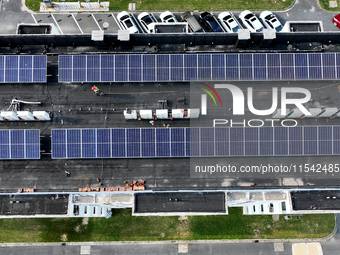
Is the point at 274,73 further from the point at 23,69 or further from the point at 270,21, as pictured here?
the point at 23,69

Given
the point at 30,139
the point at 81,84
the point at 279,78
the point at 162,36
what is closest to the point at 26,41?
the point at 81,84

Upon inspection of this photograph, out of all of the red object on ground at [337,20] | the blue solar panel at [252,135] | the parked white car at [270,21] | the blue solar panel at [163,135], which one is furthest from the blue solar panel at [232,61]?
the red object on ground at [337,20]

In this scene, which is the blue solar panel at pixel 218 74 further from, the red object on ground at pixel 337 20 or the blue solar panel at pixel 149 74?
the red object on ground at pixel 337 20

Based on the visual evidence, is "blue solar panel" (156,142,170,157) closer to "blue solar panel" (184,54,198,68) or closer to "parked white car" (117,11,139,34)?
"blue solar panel" (184,54,198,68)

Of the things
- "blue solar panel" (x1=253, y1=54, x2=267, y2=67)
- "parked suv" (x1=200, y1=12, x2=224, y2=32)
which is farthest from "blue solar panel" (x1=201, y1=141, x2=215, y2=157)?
"parked suv" (x1=200, y1=12, x2=224, y2=32)

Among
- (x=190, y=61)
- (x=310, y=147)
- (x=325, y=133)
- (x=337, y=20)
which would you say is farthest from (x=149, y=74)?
(x=337, y=20)

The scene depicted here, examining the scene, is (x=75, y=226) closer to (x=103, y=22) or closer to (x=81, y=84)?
(x=81, y=84)
